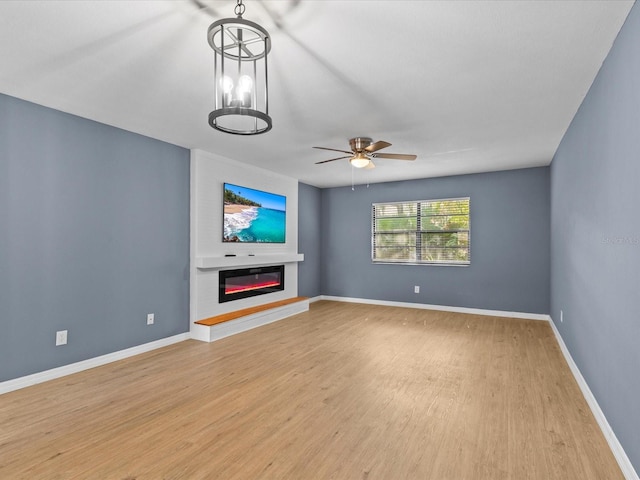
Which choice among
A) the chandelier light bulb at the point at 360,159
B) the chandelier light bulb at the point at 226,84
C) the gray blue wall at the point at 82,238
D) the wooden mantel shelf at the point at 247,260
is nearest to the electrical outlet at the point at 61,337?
the gray blue wall at the point at 82,238

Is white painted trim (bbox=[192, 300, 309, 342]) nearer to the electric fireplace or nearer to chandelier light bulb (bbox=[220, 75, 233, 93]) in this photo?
the electric fireplace

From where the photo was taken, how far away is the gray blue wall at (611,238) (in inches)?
73.4

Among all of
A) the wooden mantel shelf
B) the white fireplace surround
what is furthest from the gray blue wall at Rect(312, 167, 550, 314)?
the white fireplace surround

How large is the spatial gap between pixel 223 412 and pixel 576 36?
3434 millimetres

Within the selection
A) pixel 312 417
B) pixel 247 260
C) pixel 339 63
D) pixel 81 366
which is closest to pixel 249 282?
pixel 247 260

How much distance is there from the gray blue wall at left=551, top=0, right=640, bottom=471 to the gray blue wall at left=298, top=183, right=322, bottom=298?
467 cm

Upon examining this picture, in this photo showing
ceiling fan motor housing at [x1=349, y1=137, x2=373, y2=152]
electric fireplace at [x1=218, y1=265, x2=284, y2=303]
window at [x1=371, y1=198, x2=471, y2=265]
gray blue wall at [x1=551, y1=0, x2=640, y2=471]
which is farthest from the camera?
window at [x1=371, y1=198, x2=471, y2=265]

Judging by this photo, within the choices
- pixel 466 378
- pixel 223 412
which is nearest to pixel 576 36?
pixel 466 378

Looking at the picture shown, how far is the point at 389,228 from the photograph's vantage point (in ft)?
23.5

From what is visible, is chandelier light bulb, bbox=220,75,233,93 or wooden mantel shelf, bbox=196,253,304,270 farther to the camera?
wooden mantel shelf, bbox=196,253,304,270

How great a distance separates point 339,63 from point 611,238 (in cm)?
212

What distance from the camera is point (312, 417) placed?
2578 millimetres

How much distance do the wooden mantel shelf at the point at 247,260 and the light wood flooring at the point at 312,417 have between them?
111 cm

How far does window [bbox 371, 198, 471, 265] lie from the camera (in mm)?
6469
